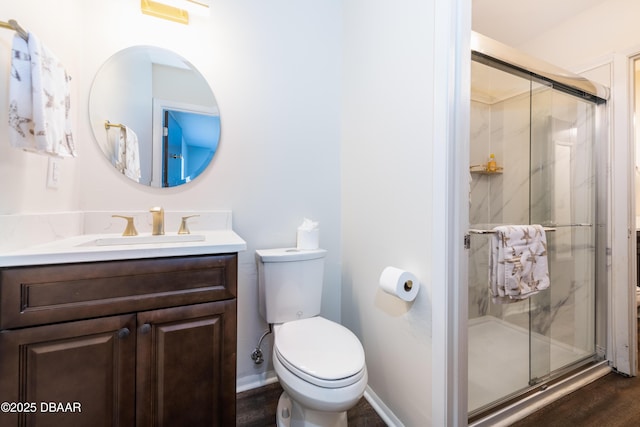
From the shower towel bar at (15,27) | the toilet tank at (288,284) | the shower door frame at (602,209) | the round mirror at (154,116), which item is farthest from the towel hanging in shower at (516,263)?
the shower towel bar at (15,27)

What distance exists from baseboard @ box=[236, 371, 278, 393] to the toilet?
0.33 metres

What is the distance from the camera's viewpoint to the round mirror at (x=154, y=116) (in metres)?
1.37

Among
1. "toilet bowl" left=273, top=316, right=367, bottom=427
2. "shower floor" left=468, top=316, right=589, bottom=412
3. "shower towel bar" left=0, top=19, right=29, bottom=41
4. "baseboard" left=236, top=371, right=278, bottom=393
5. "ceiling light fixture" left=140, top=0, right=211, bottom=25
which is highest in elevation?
"ceiling light fixture" left=140, top=0, right=211, bottom=25

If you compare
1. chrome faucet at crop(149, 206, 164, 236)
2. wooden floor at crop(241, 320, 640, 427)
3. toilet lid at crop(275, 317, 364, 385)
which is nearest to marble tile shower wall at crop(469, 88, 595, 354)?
wooden floor at crop(241, 320, 640, 427)

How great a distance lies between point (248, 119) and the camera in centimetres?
160

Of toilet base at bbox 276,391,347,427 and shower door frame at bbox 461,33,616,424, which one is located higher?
shower door frame at bbox 461,33,616,424

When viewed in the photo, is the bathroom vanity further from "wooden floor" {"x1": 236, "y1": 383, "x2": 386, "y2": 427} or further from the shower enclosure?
the shower enclosure

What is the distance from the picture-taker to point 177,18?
4.71ft

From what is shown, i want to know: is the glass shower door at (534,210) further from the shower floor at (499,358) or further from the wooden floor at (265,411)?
the wooden floor at (265,411)

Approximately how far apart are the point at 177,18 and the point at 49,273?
139cm

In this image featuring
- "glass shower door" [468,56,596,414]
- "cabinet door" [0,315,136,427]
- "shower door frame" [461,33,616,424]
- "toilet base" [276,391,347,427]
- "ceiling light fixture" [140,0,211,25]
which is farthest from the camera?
"glass shower door" [468,56,596,414]

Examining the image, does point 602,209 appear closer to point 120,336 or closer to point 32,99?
point 120,336

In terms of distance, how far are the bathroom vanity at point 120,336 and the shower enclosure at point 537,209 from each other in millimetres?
1490

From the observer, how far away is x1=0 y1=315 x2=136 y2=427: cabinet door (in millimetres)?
772
